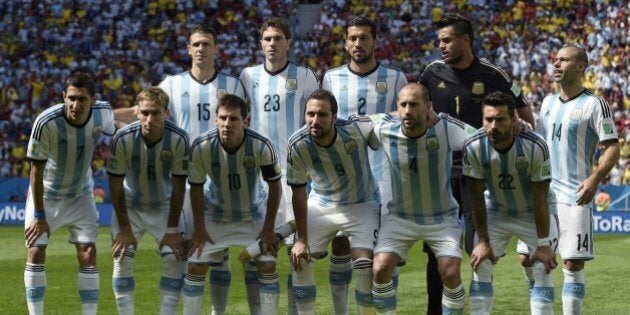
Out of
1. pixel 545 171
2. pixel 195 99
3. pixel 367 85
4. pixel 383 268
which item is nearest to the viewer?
pixel 545 171

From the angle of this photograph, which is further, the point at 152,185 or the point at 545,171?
the point at 152,185

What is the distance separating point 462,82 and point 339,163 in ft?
3.95

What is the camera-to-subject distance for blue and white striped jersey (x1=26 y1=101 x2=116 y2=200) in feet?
27.3

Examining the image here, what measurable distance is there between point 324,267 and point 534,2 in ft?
55.2

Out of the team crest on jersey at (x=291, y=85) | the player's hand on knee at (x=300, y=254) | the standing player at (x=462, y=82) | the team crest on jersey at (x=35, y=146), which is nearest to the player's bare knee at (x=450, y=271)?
the standing player at (x=462, y=82)

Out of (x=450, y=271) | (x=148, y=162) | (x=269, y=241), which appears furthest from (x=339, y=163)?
(x=148, y=162)

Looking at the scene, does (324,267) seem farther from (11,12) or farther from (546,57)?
(11,12)

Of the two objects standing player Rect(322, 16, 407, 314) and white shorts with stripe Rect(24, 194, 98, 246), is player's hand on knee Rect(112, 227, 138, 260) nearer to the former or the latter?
white shorts with stripe Rect(24, 194, 98, 246)

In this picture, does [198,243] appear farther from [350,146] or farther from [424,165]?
[424,165]

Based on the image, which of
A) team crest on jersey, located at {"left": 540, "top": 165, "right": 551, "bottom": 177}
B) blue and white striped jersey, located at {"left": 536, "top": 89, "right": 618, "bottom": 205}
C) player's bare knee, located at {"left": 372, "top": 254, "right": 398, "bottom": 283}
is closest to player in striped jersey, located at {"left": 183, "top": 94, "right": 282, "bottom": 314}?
player's bare knee, located at {"left": 372, "top": 254, "right": 398, "bottom": 283}

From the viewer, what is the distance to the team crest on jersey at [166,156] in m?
8.29

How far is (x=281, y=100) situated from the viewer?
915cm

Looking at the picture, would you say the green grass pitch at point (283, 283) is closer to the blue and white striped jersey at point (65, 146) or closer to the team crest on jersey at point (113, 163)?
the blue and white striped jersey at point (65, 146)

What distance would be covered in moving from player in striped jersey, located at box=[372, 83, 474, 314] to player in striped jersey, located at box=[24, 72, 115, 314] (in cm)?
212
